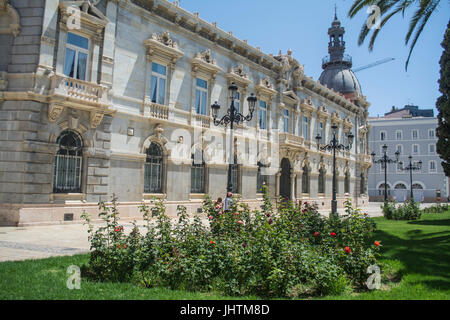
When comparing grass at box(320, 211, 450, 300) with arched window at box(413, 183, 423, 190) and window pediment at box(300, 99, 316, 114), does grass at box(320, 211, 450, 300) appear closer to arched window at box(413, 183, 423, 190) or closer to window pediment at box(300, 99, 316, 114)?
window pediment at box(300, 99, 316, 114)

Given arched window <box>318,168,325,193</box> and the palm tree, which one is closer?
the palm tree

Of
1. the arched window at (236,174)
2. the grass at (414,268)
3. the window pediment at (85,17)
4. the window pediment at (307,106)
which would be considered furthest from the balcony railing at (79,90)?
the window pediment at (307,106)

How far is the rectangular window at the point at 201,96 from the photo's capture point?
2209 cm

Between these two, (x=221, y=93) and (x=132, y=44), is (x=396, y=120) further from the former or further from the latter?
(x=132, y=44)

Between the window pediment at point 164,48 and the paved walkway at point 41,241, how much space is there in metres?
9.97

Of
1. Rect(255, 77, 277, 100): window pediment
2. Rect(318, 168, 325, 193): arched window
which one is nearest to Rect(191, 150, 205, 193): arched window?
Rect(255, 77, 277, 100): window pediment

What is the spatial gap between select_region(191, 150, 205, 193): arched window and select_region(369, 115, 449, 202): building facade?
52.1 m

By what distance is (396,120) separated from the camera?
229ft

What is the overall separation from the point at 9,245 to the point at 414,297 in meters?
10.2

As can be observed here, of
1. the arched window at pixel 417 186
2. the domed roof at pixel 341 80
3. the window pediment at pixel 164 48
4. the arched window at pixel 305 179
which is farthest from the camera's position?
the arched window at pixel 417 186

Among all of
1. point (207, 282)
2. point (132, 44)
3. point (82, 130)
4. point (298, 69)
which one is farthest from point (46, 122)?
point (298, 69)

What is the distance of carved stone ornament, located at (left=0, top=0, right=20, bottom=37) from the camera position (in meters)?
14.8

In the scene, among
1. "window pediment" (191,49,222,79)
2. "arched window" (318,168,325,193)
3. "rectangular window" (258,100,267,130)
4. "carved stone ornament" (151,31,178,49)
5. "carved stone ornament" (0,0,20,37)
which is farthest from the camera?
"arched window" (318,168,325,193)

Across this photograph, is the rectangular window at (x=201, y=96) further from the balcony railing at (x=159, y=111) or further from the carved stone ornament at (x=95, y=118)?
the carved stone ornament at (x=95, y=118)
